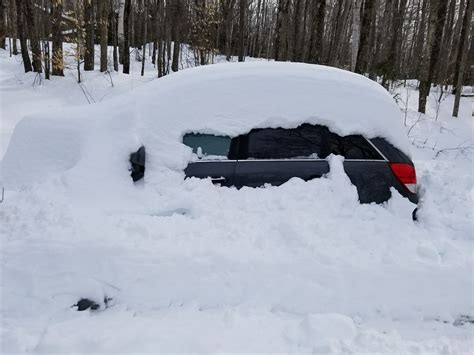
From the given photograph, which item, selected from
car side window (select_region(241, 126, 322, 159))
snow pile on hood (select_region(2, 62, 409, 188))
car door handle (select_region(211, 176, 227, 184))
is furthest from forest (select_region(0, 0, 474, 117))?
car door handle (select_region(211, 176, 227, 184))

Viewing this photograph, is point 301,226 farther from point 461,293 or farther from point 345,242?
point 461,293

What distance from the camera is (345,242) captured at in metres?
3.38

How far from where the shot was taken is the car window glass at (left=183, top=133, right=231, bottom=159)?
12.1ft

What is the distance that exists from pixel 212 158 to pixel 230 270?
1.15 meters

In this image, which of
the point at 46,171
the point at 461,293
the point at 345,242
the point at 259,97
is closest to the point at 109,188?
the point at 46,171

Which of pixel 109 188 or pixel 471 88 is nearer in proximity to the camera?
pixel 109 188

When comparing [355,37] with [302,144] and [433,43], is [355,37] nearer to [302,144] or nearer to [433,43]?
[433,43]

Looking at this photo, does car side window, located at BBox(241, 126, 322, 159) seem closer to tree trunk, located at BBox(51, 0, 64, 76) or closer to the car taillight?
the car taillight

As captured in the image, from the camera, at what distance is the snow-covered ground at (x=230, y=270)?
8.46ft

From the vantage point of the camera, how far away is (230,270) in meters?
3.05

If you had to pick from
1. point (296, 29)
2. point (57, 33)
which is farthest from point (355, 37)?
point (57, 33)

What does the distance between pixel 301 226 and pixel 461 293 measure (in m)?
1.40

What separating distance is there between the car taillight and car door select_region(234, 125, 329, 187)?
2.29 feet

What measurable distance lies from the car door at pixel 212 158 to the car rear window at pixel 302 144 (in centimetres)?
13
